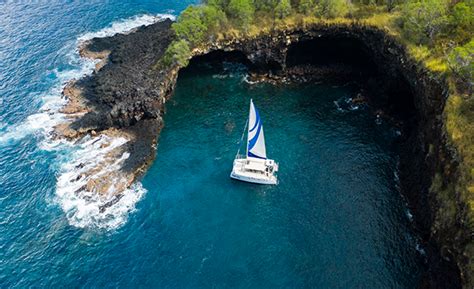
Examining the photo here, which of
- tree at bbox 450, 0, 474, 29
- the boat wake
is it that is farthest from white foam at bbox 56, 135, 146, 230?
tree at bbox 450, 0, 474, 29

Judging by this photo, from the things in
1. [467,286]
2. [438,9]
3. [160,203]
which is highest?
[438,9]

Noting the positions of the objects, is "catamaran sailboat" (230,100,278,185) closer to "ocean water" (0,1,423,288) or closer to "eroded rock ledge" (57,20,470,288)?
"ocean water" (0,1,423,288)

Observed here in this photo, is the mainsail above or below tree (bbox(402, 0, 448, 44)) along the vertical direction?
below

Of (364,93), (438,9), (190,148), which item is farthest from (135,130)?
(438,9)

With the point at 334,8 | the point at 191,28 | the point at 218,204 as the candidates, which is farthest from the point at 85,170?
the point at 334,8

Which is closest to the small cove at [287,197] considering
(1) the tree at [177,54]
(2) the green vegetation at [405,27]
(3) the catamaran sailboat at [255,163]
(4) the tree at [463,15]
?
(3) the catamaran sailboat at [255,163]

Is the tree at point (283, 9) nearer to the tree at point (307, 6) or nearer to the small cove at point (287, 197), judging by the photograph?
the tree at point (307, 6)

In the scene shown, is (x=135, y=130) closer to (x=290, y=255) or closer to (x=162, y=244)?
(x=162, y=244)
